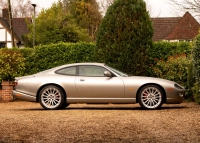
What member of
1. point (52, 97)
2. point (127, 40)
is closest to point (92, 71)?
point (52, 97)

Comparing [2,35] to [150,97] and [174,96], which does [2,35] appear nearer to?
[150,97]

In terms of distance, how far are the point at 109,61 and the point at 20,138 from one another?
10.4 metres

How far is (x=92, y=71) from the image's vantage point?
1387cm

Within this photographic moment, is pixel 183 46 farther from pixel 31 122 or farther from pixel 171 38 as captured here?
pixel 171 38

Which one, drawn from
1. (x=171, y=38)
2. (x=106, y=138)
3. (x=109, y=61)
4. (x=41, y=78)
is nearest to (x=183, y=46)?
(x=109, y=61)

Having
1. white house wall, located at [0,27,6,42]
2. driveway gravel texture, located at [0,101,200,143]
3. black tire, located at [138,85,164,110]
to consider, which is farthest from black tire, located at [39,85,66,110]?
white house wall, located at [0,27,6,42]

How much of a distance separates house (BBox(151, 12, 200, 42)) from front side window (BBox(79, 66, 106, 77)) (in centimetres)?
3878

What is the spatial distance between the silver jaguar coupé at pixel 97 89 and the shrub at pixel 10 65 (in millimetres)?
6158

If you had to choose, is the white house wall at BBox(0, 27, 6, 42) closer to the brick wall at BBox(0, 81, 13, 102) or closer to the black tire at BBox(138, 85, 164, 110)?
the brick wall at BBox(0, 81, 13, 102)

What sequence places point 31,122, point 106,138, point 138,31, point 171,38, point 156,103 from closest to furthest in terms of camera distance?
point 106,138 → point 31,122 → point 156,103 → point 138,31 → point 171,38

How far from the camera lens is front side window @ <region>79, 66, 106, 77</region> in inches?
543

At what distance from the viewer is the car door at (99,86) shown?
44.1 feet

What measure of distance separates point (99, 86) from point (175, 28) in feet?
139

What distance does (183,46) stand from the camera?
1964 centimetres
